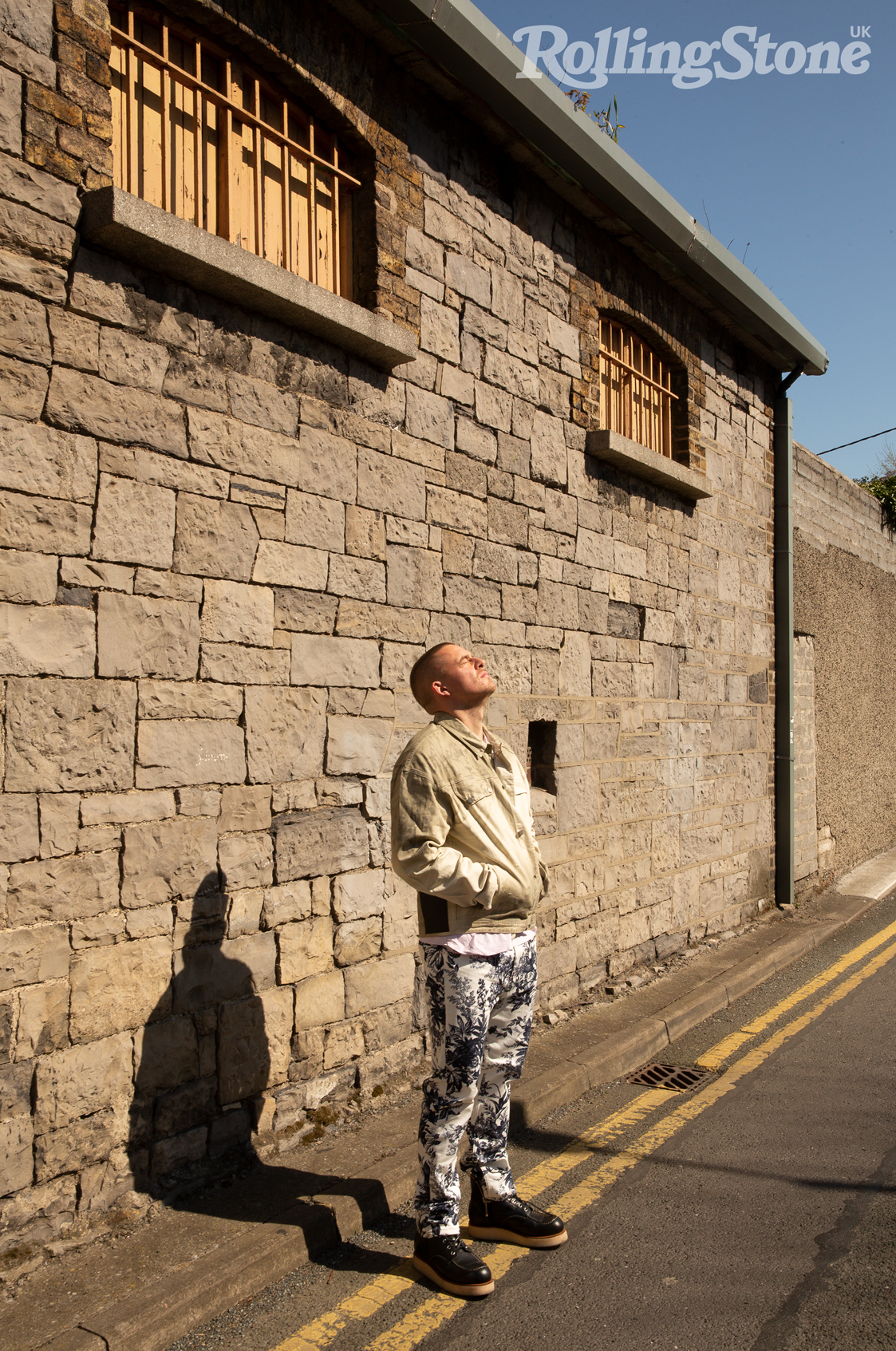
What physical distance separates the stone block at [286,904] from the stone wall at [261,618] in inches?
0.9

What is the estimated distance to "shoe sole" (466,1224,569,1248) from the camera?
336cm

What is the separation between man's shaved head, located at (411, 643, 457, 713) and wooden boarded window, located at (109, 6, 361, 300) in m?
2.07

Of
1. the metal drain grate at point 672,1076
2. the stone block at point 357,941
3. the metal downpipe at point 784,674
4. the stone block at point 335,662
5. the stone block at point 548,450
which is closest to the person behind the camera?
the stone block at point 335,662

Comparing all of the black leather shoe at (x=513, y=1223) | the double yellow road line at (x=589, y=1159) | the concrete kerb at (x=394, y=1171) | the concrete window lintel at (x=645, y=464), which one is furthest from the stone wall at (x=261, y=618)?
the black leather shoe at (x=513, y=1223)

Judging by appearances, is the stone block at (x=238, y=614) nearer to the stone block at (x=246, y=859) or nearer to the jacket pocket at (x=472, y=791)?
the stone block at (x=246, y=859)

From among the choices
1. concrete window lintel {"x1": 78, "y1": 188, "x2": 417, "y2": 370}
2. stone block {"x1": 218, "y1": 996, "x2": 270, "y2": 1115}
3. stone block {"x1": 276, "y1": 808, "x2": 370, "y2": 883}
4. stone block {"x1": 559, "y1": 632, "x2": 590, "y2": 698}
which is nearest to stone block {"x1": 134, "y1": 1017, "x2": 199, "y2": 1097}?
stone block {"x1": 218, "y1": 996, "x2": 270, "y2": 1115}

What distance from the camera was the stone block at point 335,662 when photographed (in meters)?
4.26

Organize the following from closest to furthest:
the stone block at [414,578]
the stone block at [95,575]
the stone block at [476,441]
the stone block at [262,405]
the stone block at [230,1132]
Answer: the stone block at [95,575] < the stone block at [230,1132] < the stone block at [262,405] < the stone block at [414,578] < the stone block at [476,441]

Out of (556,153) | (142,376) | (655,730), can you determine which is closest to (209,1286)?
(142,376)

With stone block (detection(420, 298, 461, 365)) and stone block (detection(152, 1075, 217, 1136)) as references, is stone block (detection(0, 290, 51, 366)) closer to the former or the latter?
stone block (detection(420, 298, 461, 365))

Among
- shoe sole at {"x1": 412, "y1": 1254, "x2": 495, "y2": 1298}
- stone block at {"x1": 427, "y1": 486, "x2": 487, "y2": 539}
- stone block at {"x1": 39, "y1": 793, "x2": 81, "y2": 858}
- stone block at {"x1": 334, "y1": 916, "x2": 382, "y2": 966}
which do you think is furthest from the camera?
stone block at {"x1": 427, "y1": 486, "x2": 487, "y2": 539}

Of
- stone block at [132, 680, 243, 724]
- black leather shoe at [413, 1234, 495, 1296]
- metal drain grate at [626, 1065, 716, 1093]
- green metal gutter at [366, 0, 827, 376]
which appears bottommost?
metal drain grate at [626, 1065, 716, 1093]

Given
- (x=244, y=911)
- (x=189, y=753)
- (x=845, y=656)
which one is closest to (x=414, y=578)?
(x=189, y=753)

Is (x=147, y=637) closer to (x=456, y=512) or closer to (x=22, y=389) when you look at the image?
(x=22, y=389)
